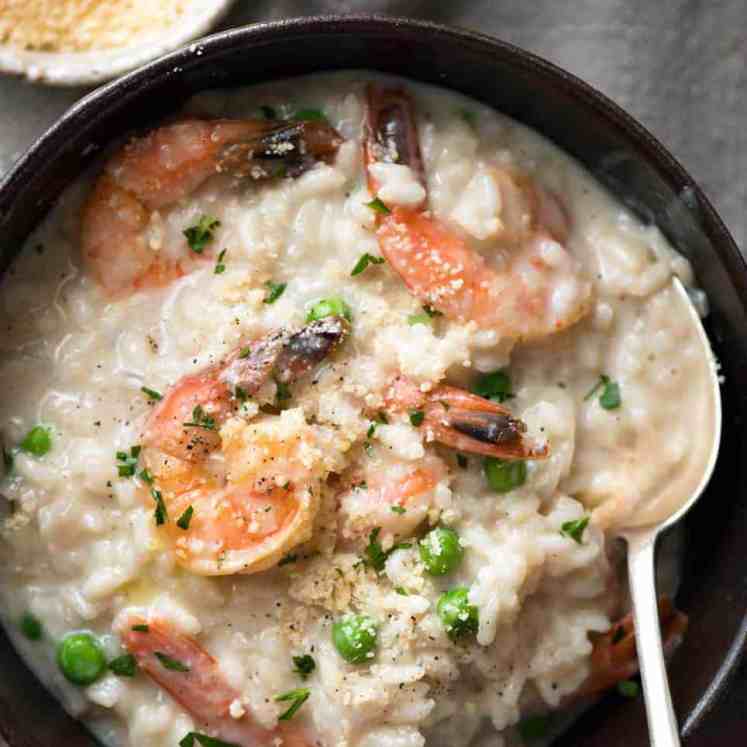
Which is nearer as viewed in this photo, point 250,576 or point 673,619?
point 250,576

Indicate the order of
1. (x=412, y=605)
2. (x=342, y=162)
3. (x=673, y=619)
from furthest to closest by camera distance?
1. (x=673, y=619)
2. (x=342, y=162)
3. (x=412, y=605)

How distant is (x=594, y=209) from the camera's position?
12.2 feet

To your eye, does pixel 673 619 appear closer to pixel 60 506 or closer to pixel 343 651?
pixel 343 651

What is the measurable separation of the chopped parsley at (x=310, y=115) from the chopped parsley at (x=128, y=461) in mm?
1065

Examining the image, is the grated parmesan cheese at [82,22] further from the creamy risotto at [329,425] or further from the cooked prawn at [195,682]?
the cooked prawn at [195,682]

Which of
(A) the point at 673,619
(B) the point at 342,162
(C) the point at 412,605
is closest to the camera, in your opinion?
(C) the point at 412,605

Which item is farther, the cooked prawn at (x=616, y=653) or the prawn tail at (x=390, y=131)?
the cooked prawn at (x=616, y=653)

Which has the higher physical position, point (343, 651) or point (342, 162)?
point (342, 162)

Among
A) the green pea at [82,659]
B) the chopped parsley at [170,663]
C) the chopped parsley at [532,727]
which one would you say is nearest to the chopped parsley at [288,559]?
the chopped parsley at [170,663]

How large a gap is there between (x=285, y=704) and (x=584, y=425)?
1.15m

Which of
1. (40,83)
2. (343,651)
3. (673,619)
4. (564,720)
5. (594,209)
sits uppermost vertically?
(40,83)

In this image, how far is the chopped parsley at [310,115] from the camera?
360 centimetres

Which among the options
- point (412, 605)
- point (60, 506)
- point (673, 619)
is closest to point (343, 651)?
point (412, 605)

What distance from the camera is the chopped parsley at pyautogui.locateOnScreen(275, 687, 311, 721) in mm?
3320
